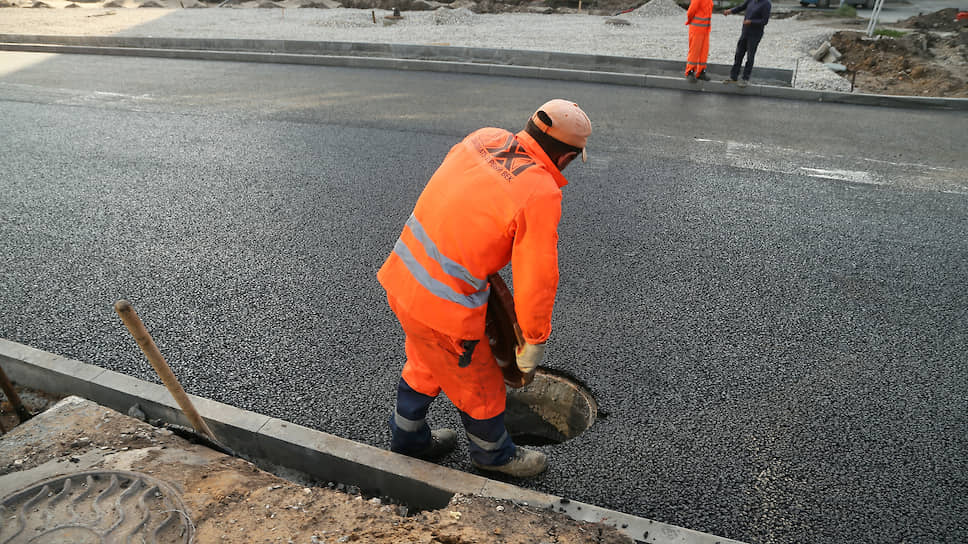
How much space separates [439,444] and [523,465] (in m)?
0.46

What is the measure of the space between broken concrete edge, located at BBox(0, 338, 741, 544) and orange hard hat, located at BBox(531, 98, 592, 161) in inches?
63.6

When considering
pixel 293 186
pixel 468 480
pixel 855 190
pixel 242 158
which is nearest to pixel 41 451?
pixel 468 480

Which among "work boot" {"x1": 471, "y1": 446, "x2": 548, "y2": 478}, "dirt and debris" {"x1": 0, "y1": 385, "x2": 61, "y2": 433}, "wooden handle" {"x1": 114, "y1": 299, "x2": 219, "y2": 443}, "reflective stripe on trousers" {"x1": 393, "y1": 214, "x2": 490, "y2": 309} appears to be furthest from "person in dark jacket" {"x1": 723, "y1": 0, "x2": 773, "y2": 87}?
"dirt and debris" {"x1": 0, "y1": 385, "x2": 61, "y2": 433}

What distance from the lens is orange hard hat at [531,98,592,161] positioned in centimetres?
255

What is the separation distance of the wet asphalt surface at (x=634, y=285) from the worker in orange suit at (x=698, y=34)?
178 cm

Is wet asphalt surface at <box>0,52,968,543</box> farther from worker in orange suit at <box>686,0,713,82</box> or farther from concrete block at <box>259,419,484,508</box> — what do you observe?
worker in orange suit at <box>686,0,713,82</box>

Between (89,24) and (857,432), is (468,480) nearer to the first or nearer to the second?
(857,432)

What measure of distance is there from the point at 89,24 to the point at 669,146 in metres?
16.8

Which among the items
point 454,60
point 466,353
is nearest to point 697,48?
point 454,60

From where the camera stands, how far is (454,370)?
267cm

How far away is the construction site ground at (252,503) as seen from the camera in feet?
8.04

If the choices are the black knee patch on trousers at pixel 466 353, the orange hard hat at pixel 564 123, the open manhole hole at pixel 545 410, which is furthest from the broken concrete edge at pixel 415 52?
the black knee patch on trousers at pixel 466 353

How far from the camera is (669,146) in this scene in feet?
24.2

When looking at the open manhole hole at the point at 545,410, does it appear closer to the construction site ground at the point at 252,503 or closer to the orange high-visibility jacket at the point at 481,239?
the construction site ground at the point at 252,503
